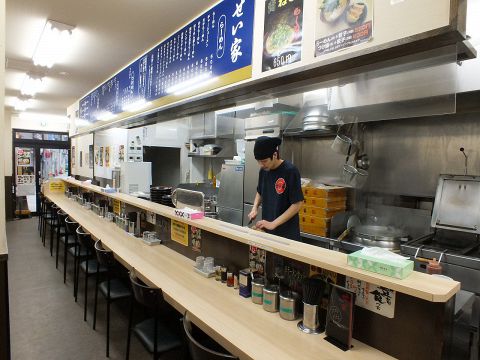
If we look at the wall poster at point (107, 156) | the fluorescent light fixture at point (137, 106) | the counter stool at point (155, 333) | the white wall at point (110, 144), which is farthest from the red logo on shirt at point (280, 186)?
the wall poster at point (107, 156)

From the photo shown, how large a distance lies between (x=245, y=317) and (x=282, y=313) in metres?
0.19

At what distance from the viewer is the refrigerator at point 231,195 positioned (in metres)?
4.18

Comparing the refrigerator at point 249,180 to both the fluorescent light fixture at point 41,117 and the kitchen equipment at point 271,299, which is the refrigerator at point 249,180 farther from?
the fluorescent light fixture at point 41,117

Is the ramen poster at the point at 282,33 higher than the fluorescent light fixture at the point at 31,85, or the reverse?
the fluorescent light fixture at the point at 31,85

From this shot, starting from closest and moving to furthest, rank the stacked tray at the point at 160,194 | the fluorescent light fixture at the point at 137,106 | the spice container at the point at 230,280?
the spice container at the point at 230,280, the stacked tray at the point at 160,194, the fluorescent light fixture at the point at 137,106

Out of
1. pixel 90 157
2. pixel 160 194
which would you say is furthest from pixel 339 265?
pixel 90 157

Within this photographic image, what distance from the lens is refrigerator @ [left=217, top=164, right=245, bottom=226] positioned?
418 centimetres

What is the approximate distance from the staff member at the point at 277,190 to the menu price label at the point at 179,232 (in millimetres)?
609

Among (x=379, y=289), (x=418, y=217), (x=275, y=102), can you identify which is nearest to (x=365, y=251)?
(x=379, y=289)

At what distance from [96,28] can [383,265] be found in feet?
11.0

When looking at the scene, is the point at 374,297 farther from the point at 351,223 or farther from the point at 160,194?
the point at 160,194

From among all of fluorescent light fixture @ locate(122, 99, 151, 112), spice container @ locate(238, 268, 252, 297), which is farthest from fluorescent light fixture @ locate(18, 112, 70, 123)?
spice container @ locate(238, 268, 252, 297)

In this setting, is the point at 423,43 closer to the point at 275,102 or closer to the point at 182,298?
the point at 182,298

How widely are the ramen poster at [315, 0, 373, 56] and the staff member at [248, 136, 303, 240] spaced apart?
0.93 metres
